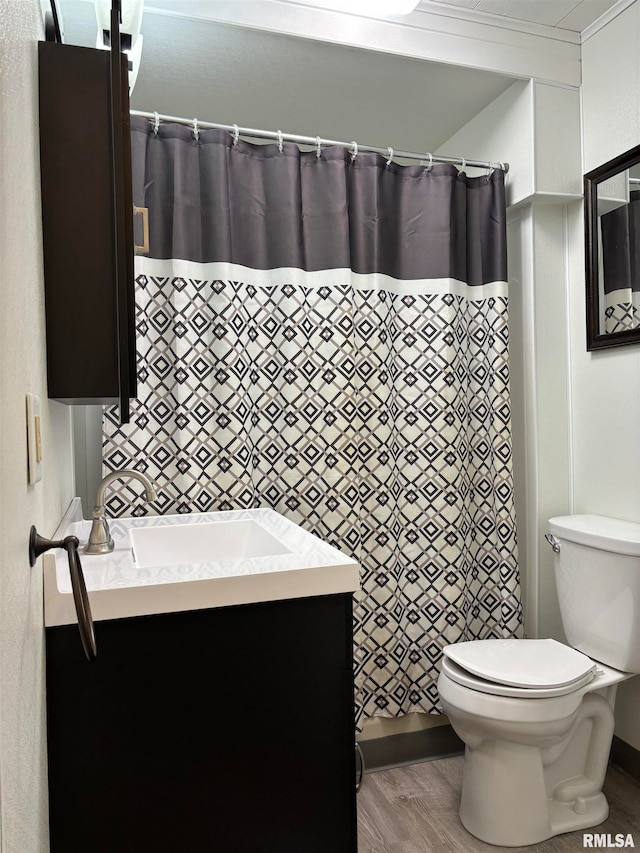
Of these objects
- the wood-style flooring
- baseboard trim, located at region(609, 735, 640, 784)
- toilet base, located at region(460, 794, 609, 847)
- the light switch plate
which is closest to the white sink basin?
the light switch plate

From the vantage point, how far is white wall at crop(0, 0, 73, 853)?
0.60 meters

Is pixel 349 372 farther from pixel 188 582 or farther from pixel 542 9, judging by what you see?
pixel 542 9

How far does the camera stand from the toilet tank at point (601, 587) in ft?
6.06

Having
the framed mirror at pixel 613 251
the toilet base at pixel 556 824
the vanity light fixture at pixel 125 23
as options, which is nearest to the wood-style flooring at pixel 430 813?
the toilet base at pixel 556 824

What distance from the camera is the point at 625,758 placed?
6.89 feet

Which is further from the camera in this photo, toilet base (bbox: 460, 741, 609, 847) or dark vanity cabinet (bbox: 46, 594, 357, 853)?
toilet base (bbox: 460, 741, 609, 847)

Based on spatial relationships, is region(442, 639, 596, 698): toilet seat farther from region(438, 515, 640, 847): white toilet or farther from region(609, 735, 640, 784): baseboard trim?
region(609, 735, 640, 784): baseboard trim

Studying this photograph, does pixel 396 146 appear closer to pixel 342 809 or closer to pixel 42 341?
pixel 42 341

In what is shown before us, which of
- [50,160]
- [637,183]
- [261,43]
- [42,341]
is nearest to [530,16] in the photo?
[637,183]

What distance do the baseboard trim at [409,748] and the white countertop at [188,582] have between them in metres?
1.25

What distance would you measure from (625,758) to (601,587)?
2.12ft

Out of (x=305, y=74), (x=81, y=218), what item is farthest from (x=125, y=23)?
(x=305, y=74)

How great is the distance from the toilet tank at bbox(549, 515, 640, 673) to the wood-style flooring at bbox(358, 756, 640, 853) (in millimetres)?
451

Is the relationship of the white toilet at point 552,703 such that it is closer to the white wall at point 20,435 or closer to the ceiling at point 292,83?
the white wall at point 20,435
